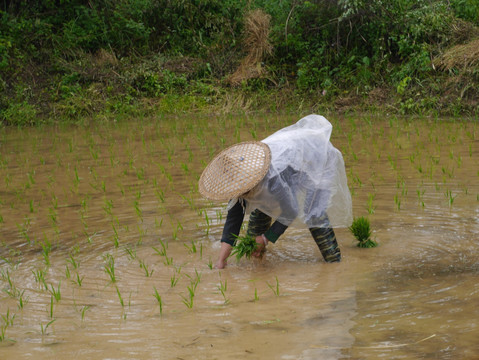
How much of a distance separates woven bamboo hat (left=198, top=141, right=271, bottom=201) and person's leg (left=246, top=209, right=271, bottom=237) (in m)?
0.59

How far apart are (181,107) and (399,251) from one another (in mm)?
7797

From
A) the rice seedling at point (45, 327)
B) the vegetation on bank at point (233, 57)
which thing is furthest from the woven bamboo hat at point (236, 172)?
the vegetation on bank at point (233, 57)

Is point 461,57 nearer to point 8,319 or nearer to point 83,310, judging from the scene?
point 83,310

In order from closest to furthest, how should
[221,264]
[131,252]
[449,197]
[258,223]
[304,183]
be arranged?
[304,183] → [221,264] → [258,223] → [131,252] → [449,197]

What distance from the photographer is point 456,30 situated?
10125 millimetres

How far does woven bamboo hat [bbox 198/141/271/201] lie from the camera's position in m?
3.36

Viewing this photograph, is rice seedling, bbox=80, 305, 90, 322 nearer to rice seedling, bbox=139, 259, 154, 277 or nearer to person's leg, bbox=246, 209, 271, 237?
rice seedling, bbox=139, 259, 154, 277

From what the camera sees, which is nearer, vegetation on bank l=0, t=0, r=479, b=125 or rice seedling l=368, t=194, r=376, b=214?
rice seedling l=368, t=194, r=376, b=214

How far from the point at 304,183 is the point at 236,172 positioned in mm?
446

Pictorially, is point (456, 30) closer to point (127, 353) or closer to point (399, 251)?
point (399, 251)

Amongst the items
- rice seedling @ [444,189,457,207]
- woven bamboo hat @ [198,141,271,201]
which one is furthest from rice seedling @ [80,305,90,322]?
rice seedling @ [444,189,457,207]

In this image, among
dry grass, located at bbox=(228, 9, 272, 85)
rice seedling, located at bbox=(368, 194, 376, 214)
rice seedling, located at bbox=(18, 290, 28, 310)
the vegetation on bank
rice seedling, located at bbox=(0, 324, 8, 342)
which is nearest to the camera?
rice seedling, located at bbox=(0, 324, 8, 342)

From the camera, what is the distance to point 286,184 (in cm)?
355

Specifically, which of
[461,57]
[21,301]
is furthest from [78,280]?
[461,57]
